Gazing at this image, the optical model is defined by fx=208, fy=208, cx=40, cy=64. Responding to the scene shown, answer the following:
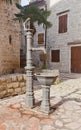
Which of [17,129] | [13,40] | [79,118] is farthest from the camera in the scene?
[13,40]

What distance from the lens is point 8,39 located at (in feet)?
33.4

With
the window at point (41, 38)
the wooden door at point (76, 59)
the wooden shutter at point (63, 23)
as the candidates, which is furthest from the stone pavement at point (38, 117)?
the window at point (41, 38)

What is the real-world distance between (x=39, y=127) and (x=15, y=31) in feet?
24.9

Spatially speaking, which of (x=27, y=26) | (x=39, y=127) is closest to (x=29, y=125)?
(x=39, y=127)

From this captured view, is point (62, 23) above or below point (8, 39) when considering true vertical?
above

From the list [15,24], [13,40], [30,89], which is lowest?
[30,89]

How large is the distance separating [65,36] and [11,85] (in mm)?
9645

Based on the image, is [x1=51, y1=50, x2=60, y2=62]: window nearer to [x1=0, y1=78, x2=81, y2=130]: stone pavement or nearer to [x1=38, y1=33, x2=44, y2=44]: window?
[x1=38, y1=33, x2=44, y2=44]: window

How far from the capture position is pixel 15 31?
10648 mm

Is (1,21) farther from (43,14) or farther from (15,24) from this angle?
(43,14)

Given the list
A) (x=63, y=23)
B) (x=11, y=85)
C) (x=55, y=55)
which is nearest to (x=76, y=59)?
(x=55, y=55)

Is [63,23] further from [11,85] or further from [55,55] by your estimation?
[11,85]

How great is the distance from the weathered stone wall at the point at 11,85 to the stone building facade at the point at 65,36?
26.1 ft

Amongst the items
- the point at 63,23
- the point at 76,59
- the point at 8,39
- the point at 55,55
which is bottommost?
the point at 76,59
